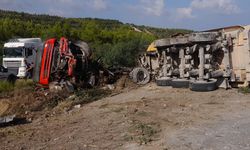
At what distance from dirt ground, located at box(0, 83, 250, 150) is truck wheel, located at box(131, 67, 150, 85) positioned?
11.4 ft

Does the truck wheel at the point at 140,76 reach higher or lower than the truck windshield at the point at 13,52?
lower

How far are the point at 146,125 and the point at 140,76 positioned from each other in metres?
8.07

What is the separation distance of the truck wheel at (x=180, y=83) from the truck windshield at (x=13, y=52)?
38.0ft

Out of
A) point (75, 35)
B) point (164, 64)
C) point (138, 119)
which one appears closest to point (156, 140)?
point (138, 119)

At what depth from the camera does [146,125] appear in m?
8.86

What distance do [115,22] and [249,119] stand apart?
71.3 meters

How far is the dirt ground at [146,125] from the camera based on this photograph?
7.47m

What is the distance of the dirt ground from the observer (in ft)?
24.5

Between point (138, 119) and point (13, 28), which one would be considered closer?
point (138, 119)

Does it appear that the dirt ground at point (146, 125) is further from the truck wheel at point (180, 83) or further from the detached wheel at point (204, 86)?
the truck wheel at point (180, 83)

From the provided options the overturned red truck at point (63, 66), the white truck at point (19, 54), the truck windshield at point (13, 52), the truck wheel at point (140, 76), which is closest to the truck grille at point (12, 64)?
the white truck at point (19, 54)

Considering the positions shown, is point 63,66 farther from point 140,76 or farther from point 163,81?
point 163,81

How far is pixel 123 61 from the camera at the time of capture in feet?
75.4

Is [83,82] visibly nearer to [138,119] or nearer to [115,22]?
[138,119]
